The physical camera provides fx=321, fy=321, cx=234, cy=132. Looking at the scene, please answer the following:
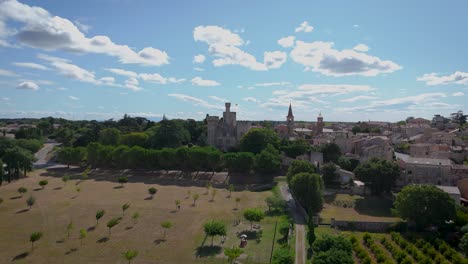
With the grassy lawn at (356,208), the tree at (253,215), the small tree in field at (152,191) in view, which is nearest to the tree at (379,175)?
the grassy lawn at (356,208)

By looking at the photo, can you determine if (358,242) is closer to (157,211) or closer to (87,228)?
(157,211)

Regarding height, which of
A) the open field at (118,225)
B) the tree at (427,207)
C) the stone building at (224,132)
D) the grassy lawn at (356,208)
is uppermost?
the stone building at (224,132)

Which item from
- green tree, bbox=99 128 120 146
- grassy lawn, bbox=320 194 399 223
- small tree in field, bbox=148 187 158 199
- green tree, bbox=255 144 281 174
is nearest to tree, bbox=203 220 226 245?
grassy lawn, bbox=320 194 399 223

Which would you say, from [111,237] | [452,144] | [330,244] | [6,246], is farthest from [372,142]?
[6,246]

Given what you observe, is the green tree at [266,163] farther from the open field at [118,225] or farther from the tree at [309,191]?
the tree at [309,191]

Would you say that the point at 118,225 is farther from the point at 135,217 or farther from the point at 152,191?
the point at 152,191
